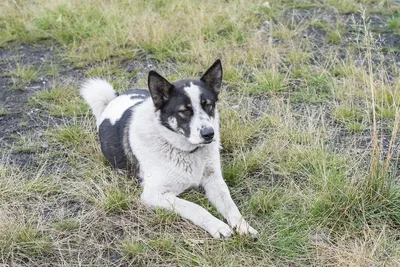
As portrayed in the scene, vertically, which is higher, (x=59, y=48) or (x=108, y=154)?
(x=108, y=154)

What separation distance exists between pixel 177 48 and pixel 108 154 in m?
2.35

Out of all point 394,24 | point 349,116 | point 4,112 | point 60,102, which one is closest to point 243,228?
point 349,116

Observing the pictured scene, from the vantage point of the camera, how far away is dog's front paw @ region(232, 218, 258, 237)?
290 cm

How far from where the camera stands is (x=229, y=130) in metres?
4.08

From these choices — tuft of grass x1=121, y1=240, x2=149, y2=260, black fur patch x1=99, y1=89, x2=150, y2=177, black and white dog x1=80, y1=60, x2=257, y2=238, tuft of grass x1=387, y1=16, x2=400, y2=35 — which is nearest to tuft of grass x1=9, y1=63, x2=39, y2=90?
black fur patch x1=99, y1=89, x2=150, y2=177

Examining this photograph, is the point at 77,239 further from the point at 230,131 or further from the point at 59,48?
the point at 59,48

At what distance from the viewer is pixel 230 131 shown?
4066mm

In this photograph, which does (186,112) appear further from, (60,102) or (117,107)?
(60,102)

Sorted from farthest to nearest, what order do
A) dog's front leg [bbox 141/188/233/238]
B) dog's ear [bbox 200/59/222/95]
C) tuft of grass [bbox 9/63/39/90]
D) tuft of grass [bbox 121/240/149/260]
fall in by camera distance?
tuft of grass [bbox 9/63/39/90] → dog's ear [bbox 200/59/222/95] → dog's front leg [bbox 141/188/233/238] → tuft of grass [bbox 121/240/149/260]

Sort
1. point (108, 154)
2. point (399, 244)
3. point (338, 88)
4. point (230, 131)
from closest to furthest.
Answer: point (399, 244), point (108, 154), point (230, 131), point (338, 88)

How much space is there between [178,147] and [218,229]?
2.20 feet

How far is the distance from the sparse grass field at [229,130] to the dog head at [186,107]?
0.48 meters

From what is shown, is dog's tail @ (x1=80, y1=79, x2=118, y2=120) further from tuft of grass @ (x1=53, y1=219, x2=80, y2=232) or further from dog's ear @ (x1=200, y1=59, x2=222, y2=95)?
tuft of grass @ (x1=53, y1=219, x2=80, y2=232)

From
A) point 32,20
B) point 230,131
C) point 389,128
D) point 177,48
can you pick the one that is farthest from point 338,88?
point 32,20
